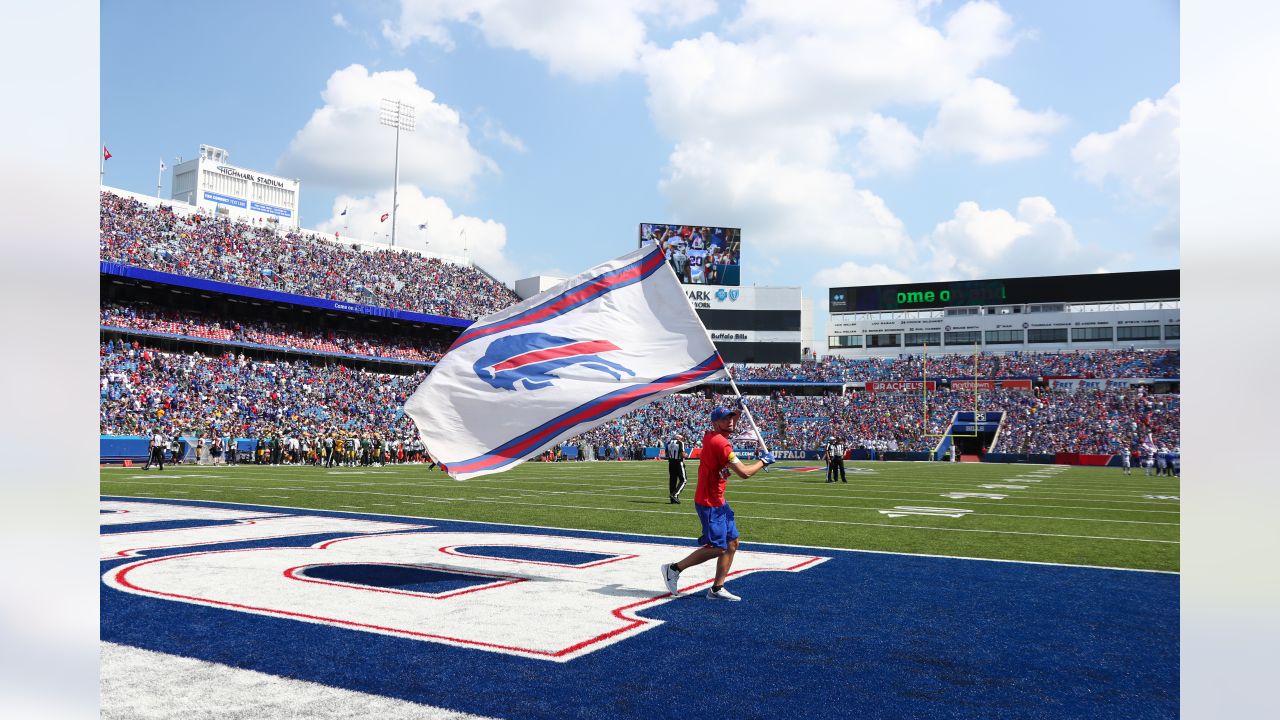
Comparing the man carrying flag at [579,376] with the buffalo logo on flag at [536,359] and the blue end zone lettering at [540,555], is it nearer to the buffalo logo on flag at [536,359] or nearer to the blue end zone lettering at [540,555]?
the buffalo logo on flag at [536,359]

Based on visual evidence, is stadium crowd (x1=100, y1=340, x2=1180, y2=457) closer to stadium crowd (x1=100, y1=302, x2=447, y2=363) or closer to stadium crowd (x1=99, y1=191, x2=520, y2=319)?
stadium crowd (x1=100, y1=302, x2=447, y2=363)

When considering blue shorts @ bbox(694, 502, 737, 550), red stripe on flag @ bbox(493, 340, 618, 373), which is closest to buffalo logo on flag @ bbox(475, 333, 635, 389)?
red stripe on flag @ bbox(493, 340, 618, 373)

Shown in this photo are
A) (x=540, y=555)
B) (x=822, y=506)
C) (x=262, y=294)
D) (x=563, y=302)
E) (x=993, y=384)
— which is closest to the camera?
(x=563, y=302)

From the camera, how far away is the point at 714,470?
746cm

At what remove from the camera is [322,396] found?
47.3 m

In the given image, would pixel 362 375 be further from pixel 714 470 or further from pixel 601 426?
pixel 714 470

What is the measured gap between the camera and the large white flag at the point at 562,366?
7934 mm

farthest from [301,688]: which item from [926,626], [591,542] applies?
[591,542]

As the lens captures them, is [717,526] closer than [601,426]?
Yes

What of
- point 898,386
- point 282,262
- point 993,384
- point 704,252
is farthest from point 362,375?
point 993,384

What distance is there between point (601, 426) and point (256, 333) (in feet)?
79.1

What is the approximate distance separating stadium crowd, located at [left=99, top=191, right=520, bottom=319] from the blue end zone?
4353 centimetres

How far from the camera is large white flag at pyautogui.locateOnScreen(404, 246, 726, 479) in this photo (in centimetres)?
793
